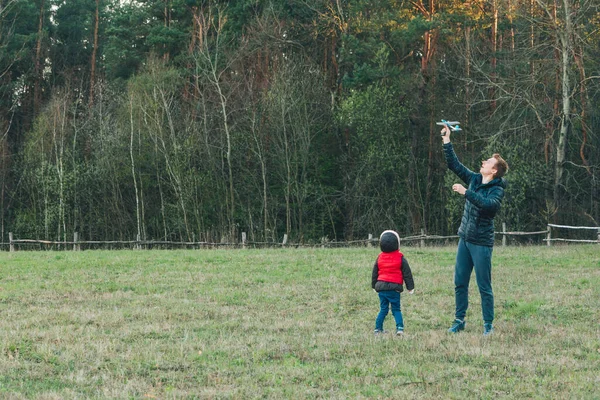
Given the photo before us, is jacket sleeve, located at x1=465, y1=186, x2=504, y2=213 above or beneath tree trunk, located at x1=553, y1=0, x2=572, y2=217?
beneath

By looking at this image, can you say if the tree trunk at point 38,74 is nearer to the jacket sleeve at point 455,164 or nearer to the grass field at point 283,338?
the grass field at point 283,338

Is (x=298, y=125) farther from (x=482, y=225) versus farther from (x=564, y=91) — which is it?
(x=482, y=225)

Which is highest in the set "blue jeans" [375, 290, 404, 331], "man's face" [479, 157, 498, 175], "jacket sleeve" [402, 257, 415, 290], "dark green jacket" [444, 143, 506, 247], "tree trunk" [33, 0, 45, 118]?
"tree trunk" [33, 0, 45, 118]

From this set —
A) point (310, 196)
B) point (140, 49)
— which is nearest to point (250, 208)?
point (310, 196)

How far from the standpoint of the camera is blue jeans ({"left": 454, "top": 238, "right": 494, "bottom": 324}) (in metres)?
10.7

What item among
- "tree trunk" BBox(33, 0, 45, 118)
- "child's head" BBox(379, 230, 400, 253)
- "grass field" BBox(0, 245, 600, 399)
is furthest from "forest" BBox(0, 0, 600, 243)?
"child's head" BBox(379, 230, 400, 253)

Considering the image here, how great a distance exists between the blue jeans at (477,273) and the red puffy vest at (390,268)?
75 centimetres

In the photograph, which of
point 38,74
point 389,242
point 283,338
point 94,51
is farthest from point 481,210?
point 38,74

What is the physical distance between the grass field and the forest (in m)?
18.5

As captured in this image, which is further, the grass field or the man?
the man

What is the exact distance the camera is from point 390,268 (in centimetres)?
1074

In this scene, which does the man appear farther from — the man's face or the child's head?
the child's head

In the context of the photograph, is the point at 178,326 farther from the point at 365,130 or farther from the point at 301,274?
the point at 365,130

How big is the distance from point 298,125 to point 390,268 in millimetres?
30616
